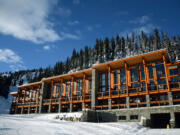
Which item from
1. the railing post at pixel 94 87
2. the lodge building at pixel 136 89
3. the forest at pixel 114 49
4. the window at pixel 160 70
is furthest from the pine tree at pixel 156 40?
the railing post at pixel 94 87

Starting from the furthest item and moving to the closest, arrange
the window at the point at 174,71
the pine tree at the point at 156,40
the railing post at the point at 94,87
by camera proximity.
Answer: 1. the pine tree at the point at 156,40
2. the railing post at the point at 94,87
3. the window at the point at 174,71

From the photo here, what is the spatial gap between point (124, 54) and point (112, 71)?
141ft

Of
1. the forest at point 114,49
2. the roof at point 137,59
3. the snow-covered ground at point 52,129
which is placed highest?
the forest at point 114,49

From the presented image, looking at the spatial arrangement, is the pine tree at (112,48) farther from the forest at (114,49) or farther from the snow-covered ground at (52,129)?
the snow-covered ground at (52,129)

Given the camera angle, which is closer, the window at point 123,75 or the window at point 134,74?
the window at point 134,74

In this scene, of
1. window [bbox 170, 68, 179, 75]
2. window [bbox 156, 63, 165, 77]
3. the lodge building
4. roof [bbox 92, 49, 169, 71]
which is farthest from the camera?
window [bbox 170, 68, 179, 75]

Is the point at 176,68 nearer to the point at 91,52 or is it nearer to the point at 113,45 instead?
the point at 113,45

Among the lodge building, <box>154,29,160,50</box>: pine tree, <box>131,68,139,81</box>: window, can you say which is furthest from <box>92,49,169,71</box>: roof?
<box>154,29,160,50</box>: pine tree

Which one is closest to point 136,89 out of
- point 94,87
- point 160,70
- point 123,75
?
point 123,75

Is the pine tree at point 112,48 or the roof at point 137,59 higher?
the pine tree at point 112,48

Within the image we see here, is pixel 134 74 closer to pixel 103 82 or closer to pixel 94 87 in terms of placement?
pixel 103 82

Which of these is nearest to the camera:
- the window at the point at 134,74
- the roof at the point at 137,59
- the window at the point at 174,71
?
the roof at the point at 137,59

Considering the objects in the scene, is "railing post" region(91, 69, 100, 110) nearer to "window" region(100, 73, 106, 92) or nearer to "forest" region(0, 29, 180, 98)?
"window" region(100, 73, 106, 92)

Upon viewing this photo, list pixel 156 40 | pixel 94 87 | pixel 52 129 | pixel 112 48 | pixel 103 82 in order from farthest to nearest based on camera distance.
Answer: pixel 112 48, pixel 156 40, pixel 103 82, pixel 94 87, pixel 52 129
